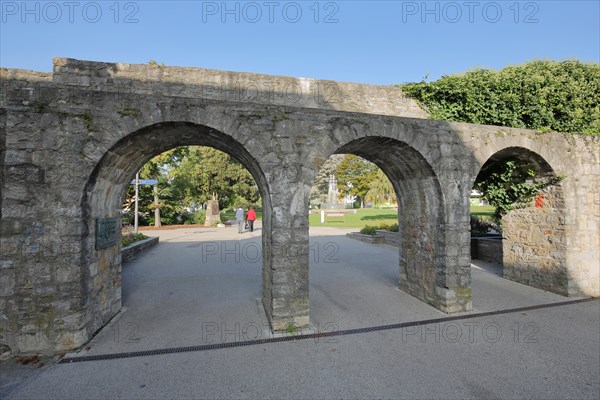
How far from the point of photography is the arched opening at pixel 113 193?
162 inches

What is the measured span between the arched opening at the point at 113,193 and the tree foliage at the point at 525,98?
5344 millimetres

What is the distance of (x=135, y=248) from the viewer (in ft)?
33.7

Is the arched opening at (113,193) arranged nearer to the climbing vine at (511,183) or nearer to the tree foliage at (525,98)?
the tree foliage at (525,98)

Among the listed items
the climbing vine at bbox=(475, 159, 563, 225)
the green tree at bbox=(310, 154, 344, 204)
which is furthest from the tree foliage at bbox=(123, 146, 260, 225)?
the green tree at bbox=(310, 154, 344, 204)

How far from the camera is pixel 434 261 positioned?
5.49 m

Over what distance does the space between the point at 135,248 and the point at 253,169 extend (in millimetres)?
7628

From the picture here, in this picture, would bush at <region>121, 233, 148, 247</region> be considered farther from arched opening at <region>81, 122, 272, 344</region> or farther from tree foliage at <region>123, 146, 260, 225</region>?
tree foliage at <region>123, 146, 260, 225</region>

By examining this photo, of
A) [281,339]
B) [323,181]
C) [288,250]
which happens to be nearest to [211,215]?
[288,250]

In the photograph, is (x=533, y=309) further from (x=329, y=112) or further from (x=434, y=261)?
(x=329, y=112)

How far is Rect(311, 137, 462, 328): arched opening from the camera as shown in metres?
5.24

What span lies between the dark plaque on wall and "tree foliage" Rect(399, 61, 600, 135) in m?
7.24

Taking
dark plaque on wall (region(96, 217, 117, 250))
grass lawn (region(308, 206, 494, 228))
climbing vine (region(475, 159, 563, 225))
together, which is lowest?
grass lawn (region(308, 206, 494, 228))

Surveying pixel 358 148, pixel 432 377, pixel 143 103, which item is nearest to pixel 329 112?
pixel 358 148

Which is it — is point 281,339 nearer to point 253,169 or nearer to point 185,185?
point 253,169
